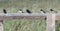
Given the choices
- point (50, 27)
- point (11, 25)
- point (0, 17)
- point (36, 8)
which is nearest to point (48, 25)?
point (50, 27)

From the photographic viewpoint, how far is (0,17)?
2.86 meters

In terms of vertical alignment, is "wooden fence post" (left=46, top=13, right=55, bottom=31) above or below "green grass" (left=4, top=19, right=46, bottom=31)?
above

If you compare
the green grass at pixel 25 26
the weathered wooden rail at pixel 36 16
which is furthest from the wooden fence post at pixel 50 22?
the green grass at pixel 25 26

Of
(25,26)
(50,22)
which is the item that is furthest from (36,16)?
(25,26)

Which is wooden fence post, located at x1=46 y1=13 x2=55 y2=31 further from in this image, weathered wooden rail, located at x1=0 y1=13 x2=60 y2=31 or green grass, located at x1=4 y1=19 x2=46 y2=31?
green grass, located at x1=4 y1=19 x2=46 y2=31

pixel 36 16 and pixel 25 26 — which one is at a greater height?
pixel 36 16

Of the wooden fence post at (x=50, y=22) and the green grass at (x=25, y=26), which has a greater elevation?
the wooden fence post at (x=50, y=22)

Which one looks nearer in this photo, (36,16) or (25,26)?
(36,16)

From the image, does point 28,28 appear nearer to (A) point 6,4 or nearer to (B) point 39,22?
(B) point 39,22

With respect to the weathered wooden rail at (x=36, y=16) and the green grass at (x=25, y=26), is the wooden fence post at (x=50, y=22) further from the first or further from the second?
the green grass at (x=25, y=26)

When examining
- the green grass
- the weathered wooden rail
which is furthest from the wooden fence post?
the green grass

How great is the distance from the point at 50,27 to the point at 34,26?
1.37 metres

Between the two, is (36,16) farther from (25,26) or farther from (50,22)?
(25,26)

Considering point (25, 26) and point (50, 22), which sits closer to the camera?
point (50, 22)
